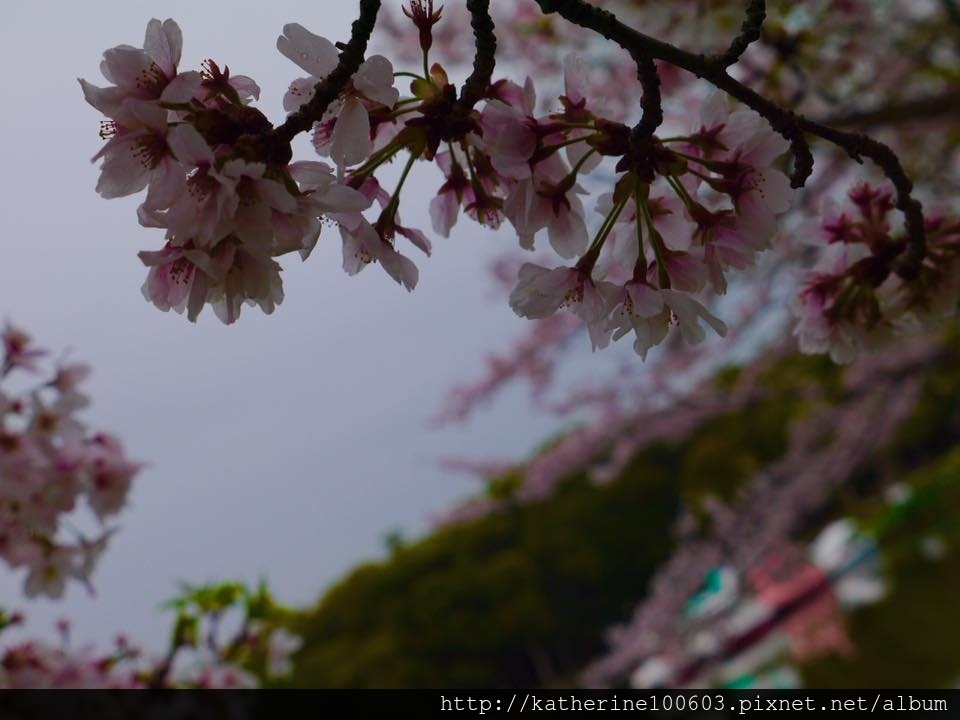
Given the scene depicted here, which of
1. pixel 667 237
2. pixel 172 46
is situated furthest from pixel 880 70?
pixel 172 46

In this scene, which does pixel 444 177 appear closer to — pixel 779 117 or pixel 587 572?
pixel 779 117

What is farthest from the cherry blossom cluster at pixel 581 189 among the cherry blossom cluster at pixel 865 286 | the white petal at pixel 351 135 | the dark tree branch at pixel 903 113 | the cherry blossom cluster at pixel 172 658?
the dark tree branch at pixel 903 113

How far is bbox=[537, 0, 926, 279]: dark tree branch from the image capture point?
492mm

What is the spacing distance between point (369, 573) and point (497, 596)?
5.31ft

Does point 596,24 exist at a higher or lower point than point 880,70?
lower

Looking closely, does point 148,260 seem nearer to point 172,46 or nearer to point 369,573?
point 172,46

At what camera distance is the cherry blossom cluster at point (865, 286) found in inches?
31.5

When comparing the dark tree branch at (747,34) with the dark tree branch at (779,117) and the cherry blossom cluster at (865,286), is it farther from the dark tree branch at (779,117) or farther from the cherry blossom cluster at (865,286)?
the cherry blossom cluster at (865,286)

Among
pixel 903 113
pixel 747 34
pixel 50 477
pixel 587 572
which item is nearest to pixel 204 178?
pixel 747 34

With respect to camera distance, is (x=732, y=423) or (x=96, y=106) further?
(x=732, y=423)

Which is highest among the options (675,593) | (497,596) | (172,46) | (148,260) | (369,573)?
(369,573)

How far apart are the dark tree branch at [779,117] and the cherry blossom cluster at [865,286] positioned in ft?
0.17

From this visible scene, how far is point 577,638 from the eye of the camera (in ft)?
25.8

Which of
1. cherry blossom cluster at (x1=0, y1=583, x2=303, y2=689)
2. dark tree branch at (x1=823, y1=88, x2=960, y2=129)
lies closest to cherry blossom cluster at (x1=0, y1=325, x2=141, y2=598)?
cherry blossom cluster at (x1=0, y1=583, x2=303, y2=689)
